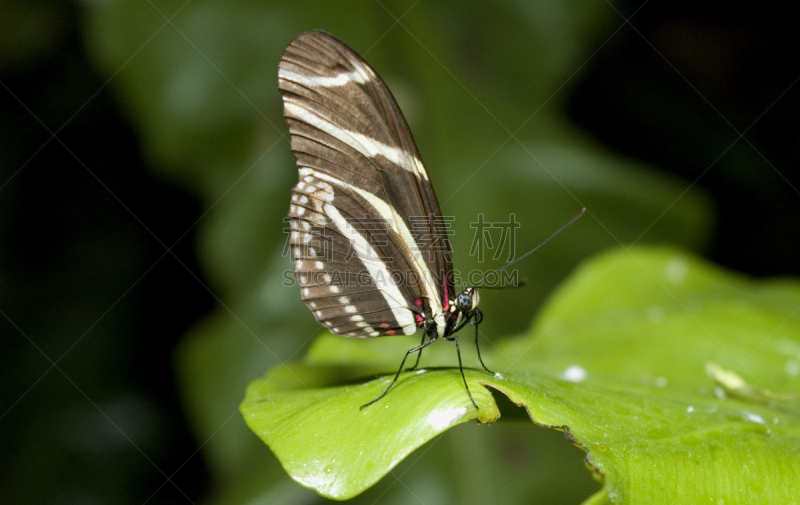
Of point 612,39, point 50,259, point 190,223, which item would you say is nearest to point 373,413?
point 190,223

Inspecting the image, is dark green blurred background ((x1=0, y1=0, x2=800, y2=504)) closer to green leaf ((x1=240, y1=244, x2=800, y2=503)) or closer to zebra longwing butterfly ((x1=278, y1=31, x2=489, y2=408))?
green leaf ((x1=240, y1=244, x2=800, y2=503))

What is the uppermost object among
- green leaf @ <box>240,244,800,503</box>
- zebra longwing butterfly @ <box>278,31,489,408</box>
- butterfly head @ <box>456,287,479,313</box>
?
zebra longwing butterfly @ <box>278,31,489,408</box>

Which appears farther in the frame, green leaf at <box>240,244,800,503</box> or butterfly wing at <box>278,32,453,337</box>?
butterfly wing at <box>278,32,453,337</box>

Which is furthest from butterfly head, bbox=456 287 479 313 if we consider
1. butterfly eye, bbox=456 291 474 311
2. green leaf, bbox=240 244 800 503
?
green leaf, bbox=240 244 800 503

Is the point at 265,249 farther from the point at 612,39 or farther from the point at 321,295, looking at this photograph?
the point at 612,39

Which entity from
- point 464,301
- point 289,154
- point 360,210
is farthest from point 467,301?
point 289,154

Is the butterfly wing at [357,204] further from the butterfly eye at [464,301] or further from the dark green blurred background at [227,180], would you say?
the dark green blurred background at [227,180]

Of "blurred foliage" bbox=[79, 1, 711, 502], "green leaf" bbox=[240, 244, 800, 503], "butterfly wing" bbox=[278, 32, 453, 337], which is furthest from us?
"blurred foliage" bbox=[79, 1, 711, 502]
